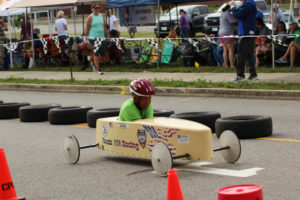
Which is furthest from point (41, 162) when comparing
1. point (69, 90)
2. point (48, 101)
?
point (69, 90)

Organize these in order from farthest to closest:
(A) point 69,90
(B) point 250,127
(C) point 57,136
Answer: (A) point 69,90 < (C) point 57,136 < (B) point 250,127

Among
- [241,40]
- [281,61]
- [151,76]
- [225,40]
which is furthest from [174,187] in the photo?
[281,61]

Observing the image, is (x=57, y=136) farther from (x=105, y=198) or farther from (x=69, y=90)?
(x=69, y=90)

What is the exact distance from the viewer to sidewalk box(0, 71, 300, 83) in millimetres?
16388

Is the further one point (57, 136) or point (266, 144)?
point (57, 136)

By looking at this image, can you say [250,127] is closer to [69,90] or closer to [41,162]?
[41,162]

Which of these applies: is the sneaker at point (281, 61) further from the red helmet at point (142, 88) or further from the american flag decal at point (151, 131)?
the american flag decal at point (151, 131)

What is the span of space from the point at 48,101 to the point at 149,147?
9.43 meters

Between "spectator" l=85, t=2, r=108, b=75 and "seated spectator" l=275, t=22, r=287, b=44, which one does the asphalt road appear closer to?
"seated spectator" l=275, t=22, r=287, b=44

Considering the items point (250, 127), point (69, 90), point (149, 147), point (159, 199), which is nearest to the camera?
point (159, 199)

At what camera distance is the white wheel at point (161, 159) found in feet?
22.2

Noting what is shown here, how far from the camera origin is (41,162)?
331 inches

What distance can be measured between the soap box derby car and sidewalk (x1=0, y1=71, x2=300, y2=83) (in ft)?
27.0

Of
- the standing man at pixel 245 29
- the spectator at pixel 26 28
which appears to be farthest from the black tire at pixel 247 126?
the spectator at pixel 26 28
